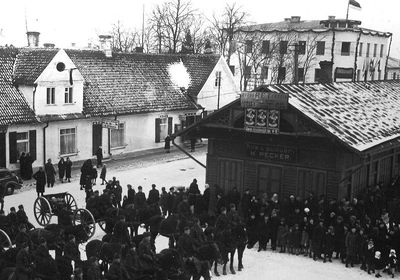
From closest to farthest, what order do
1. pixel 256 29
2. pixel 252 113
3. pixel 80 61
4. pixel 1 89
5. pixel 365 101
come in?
pixel 252 113
pixel 365 101
pixel 1 89
pixel 80 61
pixel 256 29

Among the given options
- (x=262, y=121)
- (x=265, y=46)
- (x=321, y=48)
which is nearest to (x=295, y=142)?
(x=262, y=121)

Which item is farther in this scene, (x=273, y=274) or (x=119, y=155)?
(x=119, y=155)

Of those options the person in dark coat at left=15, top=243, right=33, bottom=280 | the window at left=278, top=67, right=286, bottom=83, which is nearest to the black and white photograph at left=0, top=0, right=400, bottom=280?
the person in dark coat at left=15, top=243, right=33, bottom=280

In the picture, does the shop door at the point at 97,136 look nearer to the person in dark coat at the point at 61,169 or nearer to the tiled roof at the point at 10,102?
the tiled roof at the point at 10,102

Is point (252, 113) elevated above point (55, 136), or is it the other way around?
point (252, 113)

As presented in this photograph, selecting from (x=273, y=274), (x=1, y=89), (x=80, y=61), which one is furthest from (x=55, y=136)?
(x=273, y=274)

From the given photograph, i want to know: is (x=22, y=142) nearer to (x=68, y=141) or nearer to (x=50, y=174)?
(x=68, y=141)

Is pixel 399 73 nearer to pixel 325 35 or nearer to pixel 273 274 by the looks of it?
pixel 325 35

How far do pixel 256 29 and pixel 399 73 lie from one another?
30047mm

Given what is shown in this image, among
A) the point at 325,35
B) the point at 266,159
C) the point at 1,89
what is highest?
the point at 325,35

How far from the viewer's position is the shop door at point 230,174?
74.5ft

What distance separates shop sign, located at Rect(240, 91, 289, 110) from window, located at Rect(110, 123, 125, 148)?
668 inches

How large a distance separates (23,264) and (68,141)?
20.9 metres

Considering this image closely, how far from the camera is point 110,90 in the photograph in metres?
36.7
